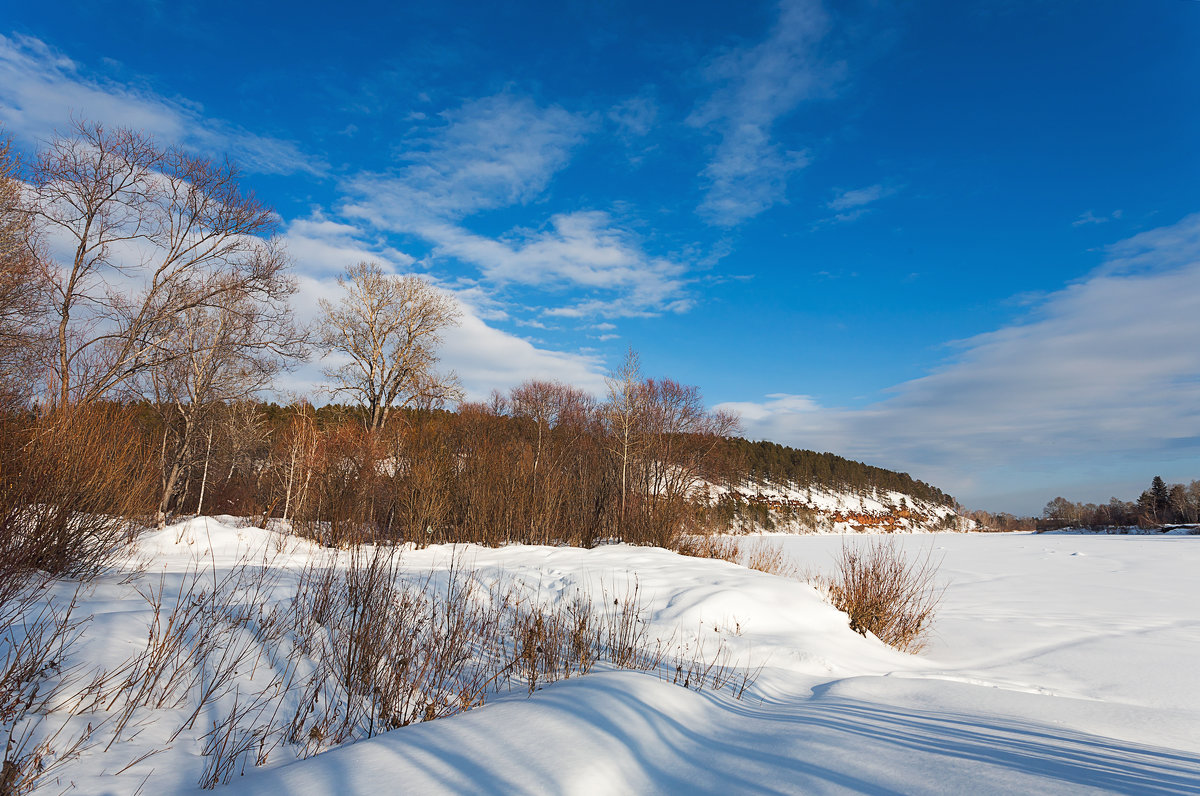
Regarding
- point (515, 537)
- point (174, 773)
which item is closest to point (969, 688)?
point (174, 773)

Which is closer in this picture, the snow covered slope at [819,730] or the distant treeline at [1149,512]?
the snow covered slope at [819,730]

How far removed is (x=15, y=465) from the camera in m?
4.54

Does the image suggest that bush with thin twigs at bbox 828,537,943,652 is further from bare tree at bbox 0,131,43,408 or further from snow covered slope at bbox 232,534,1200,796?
bare tree at bbox 0,131,43,408

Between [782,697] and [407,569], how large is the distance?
6.71m

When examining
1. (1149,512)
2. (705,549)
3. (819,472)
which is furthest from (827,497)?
(705,549)

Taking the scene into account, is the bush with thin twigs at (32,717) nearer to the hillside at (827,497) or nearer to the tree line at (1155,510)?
the hillside at (827,497)

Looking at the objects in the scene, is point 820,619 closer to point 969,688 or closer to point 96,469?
point 969,688

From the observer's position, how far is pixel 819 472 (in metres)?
69.4

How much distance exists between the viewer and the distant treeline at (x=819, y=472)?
64938 millimetres

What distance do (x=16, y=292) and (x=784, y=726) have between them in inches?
636

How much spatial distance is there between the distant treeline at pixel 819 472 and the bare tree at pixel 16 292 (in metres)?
54.2

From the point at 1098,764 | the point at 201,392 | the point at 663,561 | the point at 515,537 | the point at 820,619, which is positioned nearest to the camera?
the point at 1098,764

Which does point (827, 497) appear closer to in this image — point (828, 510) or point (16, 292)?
point (828, 510)

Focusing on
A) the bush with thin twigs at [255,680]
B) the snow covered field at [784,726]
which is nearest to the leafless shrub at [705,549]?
the snow covered field at [784,726]
